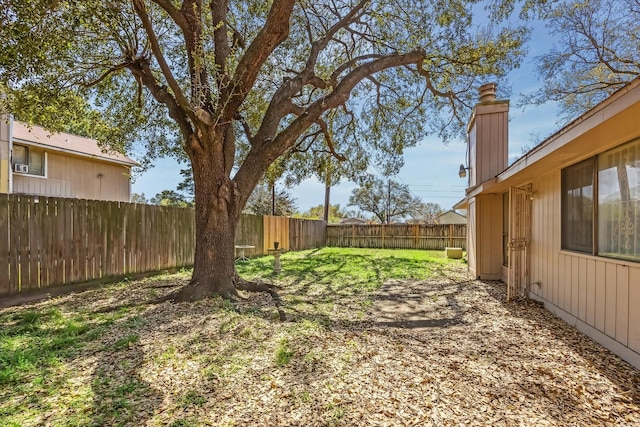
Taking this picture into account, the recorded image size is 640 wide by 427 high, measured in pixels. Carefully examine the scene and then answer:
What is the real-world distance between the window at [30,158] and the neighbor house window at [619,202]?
46.9ft

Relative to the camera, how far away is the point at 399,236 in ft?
55.5

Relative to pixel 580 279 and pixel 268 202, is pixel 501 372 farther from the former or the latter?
pixel 268 202

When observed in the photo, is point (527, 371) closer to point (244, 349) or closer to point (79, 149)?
point (244, 349)

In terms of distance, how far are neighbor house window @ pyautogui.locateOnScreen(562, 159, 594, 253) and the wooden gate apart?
1.15 m

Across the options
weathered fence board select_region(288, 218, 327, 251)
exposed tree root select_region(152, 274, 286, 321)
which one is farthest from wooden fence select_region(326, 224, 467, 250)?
exposed tree root select_region(152, 274, 286, 321)

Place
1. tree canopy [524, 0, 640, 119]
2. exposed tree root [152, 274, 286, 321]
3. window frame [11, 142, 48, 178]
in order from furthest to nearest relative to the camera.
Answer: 1. window frame [11, 142, 48, 178]
2. tree canopy [524, 0, 640, 119]
3. exposed tree root [152, 274, 286, 321]

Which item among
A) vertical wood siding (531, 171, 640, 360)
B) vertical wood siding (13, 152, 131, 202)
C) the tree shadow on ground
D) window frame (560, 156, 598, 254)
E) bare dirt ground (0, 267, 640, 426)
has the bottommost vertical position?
the tree shadow on ground

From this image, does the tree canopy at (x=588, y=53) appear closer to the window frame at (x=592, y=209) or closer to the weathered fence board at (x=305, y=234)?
the window frame at (x=592, y=209)

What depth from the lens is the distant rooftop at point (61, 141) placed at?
35.0 ft

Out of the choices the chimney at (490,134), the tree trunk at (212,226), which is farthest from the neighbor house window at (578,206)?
the tree trunk at (212,226)

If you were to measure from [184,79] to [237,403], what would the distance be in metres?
6.36

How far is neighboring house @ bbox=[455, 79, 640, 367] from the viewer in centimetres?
306

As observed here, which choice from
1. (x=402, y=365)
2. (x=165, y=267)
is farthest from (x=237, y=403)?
(x=165, y=267)

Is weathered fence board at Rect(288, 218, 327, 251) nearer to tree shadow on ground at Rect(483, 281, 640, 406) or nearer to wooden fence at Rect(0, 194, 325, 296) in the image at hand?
wooden fence at Rect(0, 194, 325, 296)
